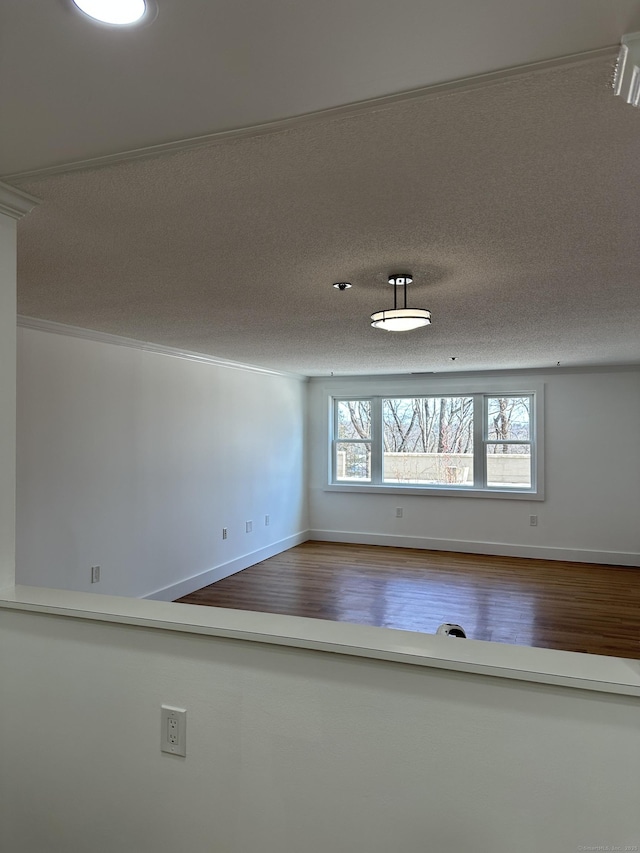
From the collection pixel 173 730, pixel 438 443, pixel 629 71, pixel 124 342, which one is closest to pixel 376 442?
pixel 438 443

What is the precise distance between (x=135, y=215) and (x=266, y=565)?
5.15 meters

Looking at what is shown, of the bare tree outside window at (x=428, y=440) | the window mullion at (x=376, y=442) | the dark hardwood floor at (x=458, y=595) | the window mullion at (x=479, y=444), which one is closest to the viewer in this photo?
the dark hardwood floor at (x=458, y=595)

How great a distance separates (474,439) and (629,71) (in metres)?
6.48

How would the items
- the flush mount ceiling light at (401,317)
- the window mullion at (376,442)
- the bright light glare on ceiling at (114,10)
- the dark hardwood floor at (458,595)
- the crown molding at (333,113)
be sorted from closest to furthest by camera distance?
the bright light glare on ceiling at (114,10), the crown molding at (333,113), the flush mount ceiling light at (401,317), the dark hardwood floor at (458,595), the window mullion at (376,442)

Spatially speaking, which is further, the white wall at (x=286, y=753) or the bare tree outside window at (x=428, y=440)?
the bare tree outside window at (x=428, y=440)

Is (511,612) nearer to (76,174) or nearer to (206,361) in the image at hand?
(206,361)

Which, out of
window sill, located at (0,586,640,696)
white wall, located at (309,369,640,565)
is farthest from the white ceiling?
white wall, located at (309,369,640,565)

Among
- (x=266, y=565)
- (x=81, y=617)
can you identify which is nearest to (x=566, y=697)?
(x=81, y=617)

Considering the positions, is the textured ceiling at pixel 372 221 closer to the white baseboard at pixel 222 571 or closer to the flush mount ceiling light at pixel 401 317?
the flush mount ceiling light at pixel 401 317

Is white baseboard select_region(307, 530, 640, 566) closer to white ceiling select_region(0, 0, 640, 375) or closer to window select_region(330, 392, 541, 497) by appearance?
window select_region(330, 392, 541, 497)

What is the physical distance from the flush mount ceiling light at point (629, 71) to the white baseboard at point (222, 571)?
4.47m

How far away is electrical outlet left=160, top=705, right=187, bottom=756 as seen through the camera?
4.91 feet

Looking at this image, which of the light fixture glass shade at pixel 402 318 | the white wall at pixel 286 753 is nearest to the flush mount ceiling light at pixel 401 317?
the light fixture glass shade at pixel 402 318

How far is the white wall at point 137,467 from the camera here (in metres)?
3.85
